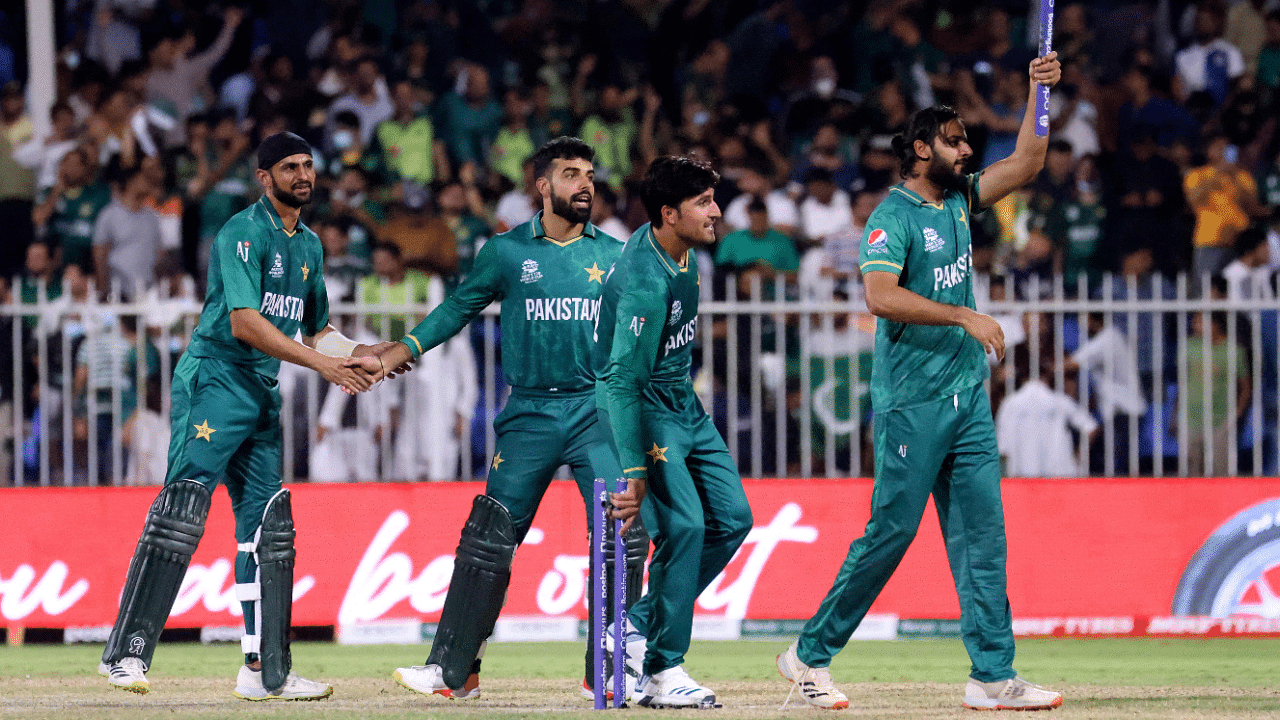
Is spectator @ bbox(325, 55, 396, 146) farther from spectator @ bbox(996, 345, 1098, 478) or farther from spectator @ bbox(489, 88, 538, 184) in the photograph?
spectator @ bbox(996, 345, 1098, 478)

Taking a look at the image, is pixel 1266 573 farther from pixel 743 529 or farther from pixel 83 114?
pixel 83 114

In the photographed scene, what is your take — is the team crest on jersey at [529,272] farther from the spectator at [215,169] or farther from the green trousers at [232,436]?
the spectator at [215,169]

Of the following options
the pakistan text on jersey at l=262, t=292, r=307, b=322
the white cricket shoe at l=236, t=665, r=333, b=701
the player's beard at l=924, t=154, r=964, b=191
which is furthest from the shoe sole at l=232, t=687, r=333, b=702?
the player's beard at l=924, t=154, r=964, b=191

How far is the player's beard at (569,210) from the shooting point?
7402mm

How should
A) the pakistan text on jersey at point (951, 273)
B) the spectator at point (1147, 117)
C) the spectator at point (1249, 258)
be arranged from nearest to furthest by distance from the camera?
1. the pakistan text on jersey at point (951, 273)
2. the spectator at point (1249, 258)
3. the spectator at point (1147, 117)

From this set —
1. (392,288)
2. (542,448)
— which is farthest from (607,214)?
(542,448)

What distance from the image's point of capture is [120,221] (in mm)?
12734

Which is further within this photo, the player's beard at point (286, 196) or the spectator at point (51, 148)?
the spectator at point (51, 148)

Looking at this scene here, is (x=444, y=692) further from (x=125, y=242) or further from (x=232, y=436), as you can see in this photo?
(x=125, y=242)

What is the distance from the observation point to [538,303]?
24.2 feet

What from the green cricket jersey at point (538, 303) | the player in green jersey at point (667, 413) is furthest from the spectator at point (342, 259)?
the player in green jersey at point (667, 413)

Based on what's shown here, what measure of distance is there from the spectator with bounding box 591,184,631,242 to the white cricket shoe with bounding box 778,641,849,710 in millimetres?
5887

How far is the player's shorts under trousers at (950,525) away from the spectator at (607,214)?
230 inches

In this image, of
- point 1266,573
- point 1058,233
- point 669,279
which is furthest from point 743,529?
point 1058,233
